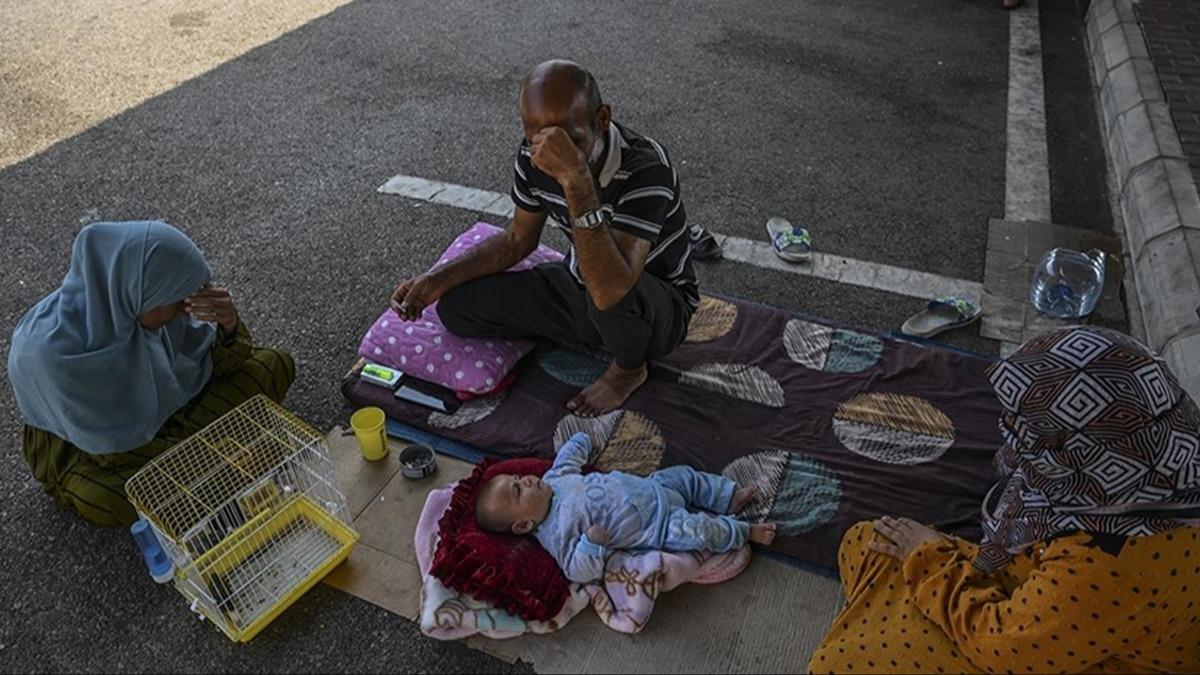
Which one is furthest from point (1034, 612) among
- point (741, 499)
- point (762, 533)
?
point (741, 499)

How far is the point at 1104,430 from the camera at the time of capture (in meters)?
1.79

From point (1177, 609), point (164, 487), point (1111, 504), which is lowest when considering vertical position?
point (164, 487)

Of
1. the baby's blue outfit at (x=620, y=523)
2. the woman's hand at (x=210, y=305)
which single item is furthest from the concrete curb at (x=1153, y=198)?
the woman's hand at (x=210, y=305)

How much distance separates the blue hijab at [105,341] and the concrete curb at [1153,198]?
3.64 meters

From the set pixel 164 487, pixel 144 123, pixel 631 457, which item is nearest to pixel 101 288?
pixel 164 487

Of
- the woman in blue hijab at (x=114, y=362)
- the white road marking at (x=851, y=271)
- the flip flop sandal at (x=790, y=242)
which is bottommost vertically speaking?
the white road marking at (x=851, y=271)

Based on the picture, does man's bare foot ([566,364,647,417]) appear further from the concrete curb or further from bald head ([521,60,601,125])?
the concrete curb

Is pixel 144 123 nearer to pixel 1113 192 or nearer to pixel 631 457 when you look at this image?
pixel 631 457

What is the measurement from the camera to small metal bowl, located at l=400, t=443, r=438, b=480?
113 inches

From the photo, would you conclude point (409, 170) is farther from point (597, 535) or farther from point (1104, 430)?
point (1104, 430)

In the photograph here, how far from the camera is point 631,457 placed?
2.98 meters

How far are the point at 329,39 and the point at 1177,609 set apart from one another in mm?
6815

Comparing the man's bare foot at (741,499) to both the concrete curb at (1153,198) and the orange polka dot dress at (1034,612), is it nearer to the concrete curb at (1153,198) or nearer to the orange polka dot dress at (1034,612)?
the orange polka dot dress at (1034,612)

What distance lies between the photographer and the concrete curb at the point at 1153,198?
346 centimetres
